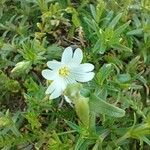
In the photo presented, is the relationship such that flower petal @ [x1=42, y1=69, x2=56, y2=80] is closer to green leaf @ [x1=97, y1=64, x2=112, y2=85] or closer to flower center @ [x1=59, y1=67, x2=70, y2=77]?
flower center @ [x1=59, y1=67, x2=70, y2=77]

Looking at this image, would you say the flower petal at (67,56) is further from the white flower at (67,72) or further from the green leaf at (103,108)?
the green leaf at (103,108)

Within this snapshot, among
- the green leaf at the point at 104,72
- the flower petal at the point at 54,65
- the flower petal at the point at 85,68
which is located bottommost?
the green leaf at the point at 104,72

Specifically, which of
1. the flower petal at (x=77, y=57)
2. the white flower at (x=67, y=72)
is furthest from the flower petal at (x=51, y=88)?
the flower petal at (x=77, y=57)

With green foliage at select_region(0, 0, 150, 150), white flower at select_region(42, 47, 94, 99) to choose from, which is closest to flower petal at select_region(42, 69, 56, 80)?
white flower at select_region(42, 47, 94, 99)

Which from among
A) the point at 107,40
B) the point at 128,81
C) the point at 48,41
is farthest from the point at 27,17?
the point at 128,81

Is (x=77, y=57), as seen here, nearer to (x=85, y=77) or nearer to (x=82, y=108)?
(x=85, y=77)

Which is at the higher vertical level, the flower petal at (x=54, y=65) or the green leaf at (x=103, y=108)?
the flower petal at (x=54, y=65)

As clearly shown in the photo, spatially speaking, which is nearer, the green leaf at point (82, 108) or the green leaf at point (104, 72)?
the green leaf at point (82, 108)

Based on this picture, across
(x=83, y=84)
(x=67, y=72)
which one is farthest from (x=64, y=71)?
(x=83, y=84)
